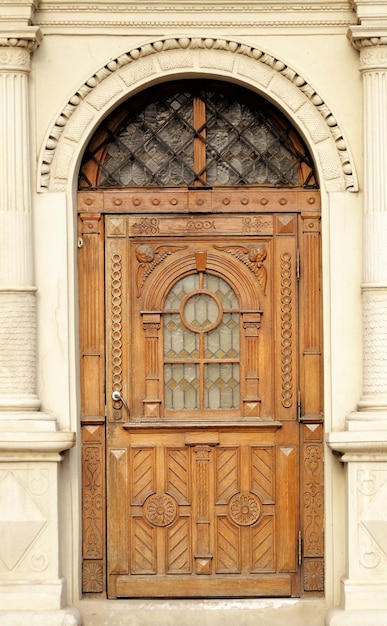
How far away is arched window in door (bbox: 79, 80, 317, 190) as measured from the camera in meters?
9.03

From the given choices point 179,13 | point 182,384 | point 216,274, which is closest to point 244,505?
point 182,384

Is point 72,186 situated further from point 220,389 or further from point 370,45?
point 370,45

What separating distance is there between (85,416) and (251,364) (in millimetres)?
1207

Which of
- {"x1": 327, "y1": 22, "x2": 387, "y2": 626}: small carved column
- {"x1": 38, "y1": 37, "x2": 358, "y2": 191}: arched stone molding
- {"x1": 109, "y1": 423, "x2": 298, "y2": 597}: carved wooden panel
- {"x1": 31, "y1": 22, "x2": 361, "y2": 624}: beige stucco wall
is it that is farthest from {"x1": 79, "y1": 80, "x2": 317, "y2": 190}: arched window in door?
{"x1": 109, "y1": 423, "x2": 298, "y2": 597}: carved wooden panel

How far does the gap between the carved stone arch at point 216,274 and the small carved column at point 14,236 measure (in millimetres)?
902

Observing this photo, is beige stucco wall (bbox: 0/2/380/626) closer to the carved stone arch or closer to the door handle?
the door handle

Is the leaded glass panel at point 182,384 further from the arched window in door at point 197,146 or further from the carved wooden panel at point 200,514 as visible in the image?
the arched window in door at point 197,146

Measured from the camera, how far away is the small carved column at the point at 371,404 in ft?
27.6

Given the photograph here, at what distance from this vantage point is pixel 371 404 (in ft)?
28.0

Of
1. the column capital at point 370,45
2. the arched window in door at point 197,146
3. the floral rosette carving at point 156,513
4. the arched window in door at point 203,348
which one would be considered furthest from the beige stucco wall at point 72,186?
the arched window in door at point 203,348

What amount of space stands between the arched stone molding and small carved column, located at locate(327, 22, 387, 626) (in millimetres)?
256

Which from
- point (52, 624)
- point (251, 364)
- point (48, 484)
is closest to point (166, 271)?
point (251, 364)

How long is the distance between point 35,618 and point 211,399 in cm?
190

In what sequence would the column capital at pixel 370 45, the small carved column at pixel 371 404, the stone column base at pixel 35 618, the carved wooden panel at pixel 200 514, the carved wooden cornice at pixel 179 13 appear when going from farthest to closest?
1. the carved wooden panel at pixel 200 514
2. the carved wooden cornice at pixel 179 13
3. the column capital at pixel 370 45
4. the small carved column at pixel 371 404
5. the stone column base at pixel 35 618
